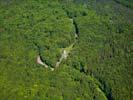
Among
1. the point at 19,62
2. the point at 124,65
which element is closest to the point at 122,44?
the point at 124,65

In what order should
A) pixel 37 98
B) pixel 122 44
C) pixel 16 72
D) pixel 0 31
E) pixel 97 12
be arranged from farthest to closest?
pixel 97 12 < pixel 0 31 < pixel 122 44 < pixel 16 72 < pixel 37 98

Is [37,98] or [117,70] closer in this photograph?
[37,98]

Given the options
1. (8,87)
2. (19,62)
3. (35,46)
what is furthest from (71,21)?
(8,87)

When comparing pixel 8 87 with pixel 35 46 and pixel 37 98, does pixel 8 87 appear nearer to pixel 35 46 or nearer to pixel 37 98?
pixel 37 98

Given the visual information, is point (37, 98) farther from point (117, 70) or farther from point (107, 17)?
point (107, 17)

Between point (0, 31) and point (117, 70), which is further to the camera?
point (0, 31)

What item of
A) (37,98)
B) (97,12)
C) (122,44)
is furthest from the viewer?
(97,12)
